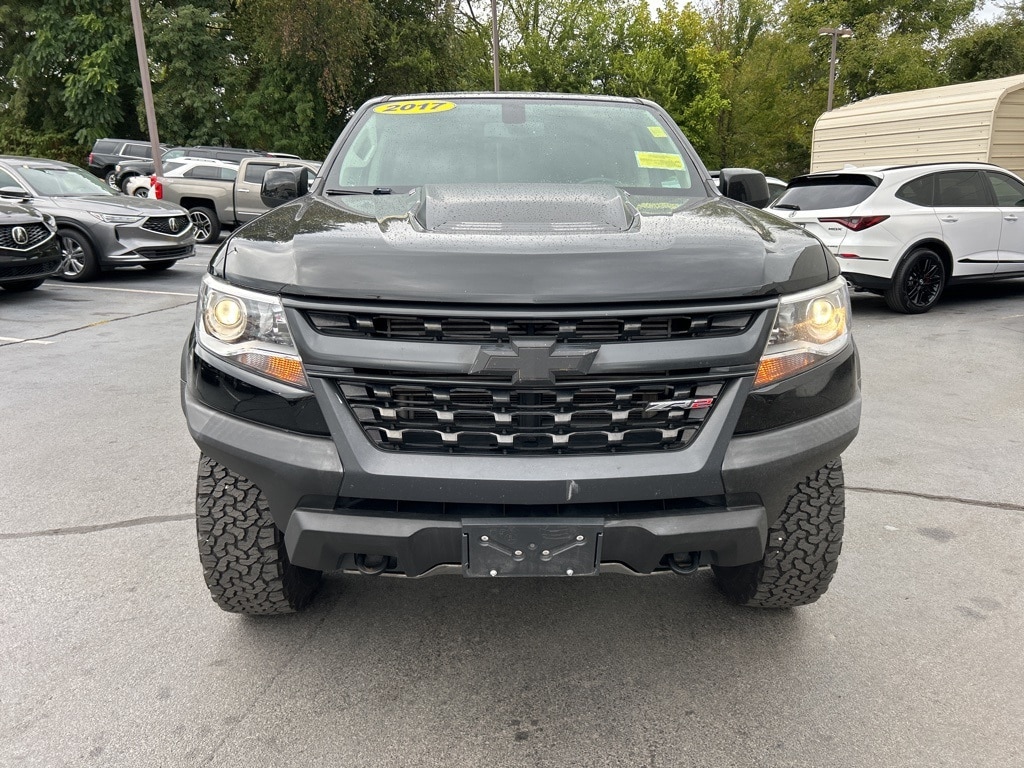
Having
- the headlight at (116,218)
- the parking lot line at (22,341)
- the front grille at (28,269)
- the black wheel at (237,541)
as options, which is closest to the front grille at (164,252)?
the headlight at (116,218)

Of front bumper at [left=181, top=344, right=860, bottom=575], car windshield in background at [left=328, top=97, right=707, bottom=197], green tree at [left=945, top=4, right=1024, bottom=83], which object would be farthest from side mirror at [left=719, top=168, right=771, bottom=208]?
green tree at [left=945, top=4, right=1024, bottom=83]

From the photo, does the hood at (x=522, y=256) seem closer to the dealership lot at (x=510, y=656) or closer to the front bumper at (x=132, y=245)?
the dealership lot at (x=510, y=656)

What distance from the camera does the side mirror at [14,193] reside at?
A: 36.3 ft

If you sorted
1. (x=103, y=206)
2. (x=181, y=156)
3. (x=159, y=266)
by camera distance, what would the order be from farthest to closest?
(x=181, y=156) < (x=159, y=266) < (x=103, y=206)

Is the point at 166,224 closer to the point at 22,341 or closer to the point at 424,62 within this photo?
the point at 22,341

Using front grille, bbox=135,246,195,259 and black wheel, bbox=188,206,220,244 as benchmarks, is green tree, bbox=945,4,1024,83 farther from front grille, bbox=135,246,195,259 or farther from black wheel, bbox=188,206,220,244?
front grille, bbox=135,246,195,259

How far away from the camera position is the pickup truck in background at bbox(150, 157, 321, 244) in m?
17.2

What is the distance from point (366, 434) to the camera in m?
2.18

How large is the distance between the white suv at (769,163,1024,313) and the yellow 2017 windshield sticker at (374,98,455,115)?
19.1ft

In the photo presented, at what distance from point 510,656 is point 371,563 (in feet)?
2.16

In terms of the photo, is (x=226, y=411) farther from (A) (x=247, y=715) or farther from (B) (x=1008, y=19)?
(B) (x=1008, y=19)

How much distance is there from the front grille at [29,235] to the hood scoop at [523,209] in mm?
8235

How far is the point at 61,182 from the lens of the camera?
11945 millimetres

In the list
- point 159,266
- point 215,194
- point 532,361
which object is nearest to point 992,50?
point 215,194
